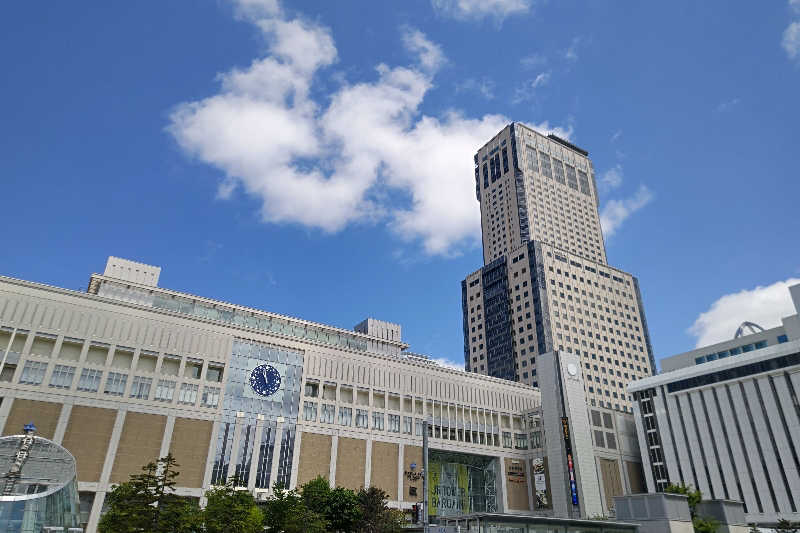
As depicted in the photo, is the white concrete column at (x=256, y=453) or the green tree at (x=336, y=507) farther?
the white concrete column at (x=256, y=453)

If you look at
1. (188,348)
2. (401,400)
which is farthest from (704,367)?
A: (188,348)

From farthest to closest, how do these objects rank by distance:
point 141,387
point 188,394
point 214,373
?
point 214,373 → point 188,394 → point 141,387

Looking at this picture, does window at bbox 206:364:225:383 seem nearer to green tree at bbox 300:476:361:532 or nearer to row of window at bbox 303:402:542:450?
row of window at bbox 303:402:542:450

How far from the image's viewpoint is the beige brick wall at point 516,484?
95.6 metres

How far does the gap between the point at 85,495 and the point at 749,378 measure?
96.1 metres

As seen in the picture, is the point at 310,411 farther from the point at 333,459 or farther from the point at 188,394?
the point at 188,394

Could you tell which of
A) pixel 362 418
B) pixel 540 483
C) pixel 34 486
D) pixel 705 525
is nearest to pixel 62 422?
pixel 34 486

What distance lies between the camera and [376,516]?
62875 mm

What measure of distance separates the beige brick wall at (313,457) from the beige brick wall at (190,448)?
530 inches

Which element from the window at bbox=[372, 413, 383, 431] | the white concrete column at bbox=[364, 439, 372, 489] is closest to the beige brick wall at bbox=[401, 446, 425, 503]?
the window at bbox=[372, 413, 383, 431]

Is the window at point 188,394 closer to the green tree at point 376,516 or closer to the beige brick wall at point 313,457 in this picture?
the beige brick wall at point 313,457

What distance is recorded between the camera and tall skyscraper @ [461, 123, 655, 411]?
493 feet

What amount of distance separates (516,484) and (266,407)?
4836 cm

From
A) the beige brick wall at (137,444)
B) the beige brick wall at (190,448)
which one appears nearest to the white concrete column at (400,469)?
the beige brick wall at (190,448)
